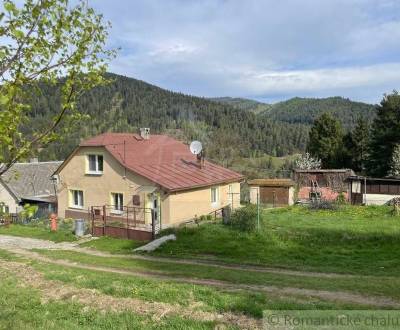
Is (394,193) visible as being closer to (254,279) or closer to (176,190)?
(176,190)

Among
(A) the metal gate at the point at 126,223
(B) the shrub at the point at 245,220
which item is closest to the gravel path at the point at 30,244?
(A) the metal gate at the point at 126,223

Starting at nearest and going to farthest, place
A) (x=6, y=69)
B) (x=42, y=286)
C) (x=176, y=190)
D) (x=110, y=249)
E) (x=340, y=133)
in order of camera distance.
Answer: (x=6, y=69) < (x=42, y=286) < (x=110, y=249) < (x=176, y=190) < (x=340, y=133)

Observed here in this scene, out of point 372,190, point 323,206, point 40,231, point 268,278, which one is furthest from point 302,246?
point 372,190

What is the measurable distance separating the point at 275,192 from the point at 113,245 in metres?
21.6

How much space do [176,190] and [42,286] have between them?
17.5m

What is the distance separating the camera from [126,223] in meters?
28.5

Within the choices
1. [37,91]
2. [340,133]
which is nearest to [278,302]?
[37,91]

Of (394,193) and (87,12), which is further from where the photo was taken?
(394,193)

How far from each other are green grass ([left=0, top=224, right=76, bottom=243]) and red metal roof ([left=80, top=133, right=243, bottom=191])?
5.92 meters

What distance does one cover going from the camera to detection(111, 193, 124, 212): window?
30172 millimetres

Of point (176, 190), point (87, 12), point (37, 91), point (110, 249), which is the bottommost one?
point (110, 249)

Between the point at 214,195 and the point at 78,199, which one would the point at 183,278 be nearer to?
the point at 214,195

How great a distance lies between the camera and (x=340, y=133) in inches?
2477

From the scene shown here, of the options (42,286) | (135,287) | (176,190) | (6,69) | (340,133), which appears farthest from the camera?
(340,133)
